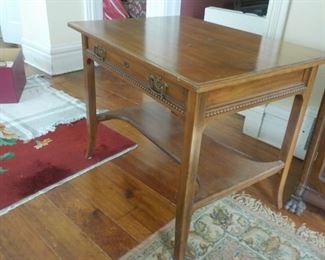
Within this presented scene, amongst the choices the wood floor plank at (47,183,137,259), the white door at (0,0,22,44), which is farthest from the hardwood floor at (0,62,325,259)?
the white door at (0,0,22,44)

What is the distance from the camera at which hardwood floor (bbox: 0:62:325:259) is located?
116cm

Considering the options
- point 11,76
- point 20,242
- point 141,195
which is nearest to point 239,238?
point 141,195

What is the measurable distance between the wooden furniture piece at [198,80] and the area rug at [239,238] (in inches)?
4.1

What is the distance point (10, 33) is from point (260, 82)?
293 cm

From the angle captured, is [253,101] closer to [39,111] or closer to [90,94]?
[90,94]

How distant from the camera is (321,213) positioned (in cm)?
137

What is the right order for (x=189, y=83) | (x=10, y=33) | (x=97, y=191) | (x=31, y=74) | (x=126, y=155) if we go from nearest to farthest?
(x=189, y=83)
(x=97, y=191)
(x=126, y=155)
(x=31, y=74)
(x=10, y=33)

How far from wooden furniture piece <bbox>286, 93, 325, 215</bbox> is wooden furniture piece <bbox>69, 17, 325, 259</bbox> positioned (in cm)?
7

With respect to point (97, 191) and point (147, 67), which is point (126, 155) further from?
point (147, 67)

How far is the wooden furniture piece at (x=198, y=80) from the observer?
863 mm

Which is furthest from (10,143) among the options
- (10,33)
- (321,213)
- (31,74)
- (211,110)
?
(10,33)

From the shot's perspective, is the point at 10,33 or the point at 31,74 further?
the point at 10,33

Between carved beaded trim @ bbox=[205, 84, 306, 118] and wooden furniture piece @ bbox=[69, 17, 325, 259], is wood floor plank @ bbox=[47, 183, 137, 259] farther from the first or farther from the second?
carved beaded trim @ bbox=[205, 84, 306, 118]

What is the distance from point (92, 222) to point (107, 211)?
79 mm
